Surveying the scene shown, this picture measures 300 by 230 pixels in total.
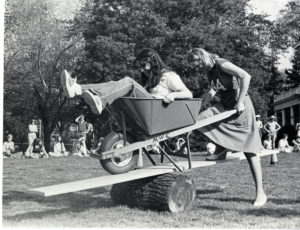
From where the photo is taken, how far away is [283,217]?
4.21 meters

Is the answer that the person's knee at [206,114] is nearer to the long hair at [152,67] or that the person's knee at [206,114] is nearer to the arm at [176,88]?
the arm at [176,88]

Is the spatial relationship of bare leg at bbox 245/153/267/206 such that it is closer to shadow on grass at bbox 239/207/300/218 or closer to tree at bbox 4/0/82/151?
shadow on grass at bbox 239/207/300/218

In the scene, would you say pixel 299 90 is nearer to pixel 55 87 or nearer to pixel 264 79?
pixel 264 79

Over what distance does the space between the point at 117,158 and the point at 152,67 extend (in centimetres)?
101

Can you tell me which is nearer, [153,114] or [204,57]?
[153,114]

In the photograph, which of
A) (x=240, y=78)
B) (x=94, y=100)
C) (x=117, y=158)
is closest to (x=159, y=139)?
(x=117, y=158)

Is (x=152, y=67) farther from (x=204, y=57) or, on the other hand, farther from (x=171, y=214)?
(x=171, y=214)

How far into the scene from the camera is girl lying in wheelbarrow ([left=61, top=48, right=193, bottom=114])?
4109 millimetres

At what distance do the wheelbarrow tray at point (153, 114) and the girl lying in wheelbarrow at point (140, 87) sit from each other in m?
0.09

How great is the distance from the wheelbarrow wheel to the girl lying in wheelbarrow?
0.48 m

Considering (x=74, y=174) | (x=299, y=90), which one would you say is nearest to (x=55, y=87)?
(x=299, y=90)

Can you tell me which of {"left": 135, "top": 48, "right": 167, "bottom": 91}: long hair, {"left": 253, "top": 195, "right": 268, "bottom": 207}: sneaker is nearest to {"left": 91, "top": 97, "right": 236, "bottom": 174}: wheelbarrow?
{"left": 135, "top": 48, "right": 167, "bottom": 91}: long hair

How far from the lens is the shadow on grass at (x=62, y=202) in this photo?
4.41 meters

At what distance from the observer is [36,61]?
22625mm
